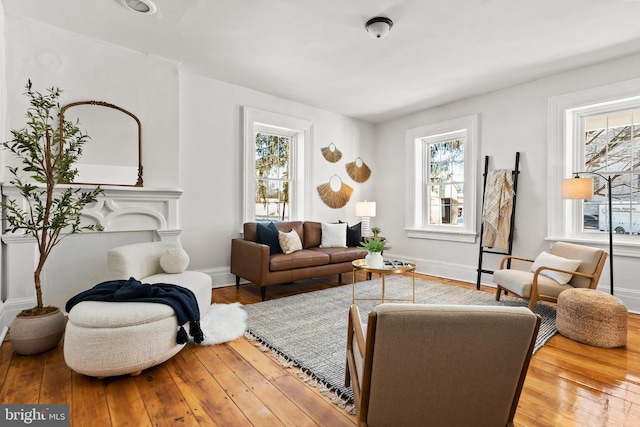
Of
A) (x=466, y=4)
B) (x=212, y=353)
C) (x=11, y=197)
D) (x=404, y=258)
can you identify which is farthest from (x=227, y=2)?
(x=404, y=258)

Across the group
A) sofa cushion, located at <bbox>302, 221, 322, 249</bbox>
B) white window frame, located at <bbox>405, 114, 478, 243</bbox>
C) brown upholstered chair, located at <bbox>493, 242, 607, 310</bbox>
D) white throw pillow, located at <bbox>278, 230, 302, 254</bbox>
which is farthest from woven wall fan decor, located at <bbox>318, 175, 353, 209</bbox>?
brown upholstered chair, located at <bbox>493, 242, 607, 310</bbox>

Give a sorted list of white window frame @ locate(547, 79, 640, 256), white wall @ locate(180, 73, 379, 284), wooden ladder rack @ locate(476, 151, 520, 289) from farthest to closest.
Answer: wooden ladder rack @ locate(476, 151, 520, 289), white wall @ locate(180, 73, 379, 284), white window frame @ locate(547, 79, 640, 256)

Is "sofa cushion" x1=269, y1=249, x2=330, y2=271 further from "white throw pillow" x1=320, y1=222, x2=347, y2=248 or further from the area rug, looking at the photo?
"white throw pillow" x1=320, y1=222, x2=347, y2=248

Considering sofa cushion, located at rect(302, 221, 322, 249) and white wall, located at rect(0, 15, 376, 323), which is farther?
sofa cushion, located at rect(302, 221, 322, 249)

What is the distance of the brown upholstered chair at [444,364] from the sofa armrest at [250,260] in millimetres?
2486

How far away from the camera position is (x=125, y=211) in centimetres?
333

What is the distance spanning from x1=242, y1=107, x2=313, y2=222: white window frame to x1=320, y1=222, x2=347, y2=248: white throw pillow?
1.86ft

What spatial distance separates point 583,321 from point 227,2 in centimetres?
386

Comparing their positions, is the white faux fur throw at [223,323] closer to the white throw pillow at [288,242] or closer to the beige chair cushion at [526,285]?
the white throw pillow at [288,242]

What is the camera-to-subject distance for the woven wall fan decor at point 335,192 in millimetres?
5352

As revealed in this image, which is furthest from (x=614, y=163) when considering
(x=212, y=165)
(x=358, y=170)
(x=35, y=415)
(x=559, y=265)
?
(x=35, y=415)

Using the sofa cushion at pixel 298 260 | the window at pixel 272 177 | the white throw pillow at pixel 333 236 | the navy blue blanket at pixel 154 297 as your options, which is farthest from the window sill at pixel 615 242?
the navy blue blanket at pixel 154 297

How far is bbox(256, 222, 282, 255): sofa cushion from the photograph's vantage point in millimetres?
4004

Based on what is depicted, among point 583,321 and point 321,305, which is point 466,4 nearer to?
point 583,321
